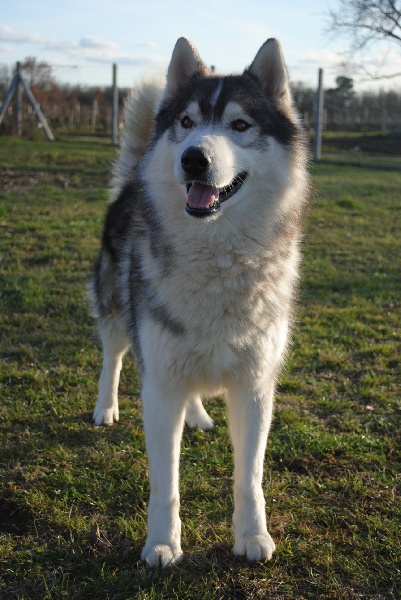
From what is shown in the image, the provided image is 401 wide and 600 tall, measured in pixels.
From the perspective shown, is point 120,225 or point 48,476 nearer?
point 48,476

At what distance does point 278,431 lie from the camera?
3561 millimetres

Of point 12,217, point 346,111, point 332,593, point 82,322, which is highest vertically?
point 346,111

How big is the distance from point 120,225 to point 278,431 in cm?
154

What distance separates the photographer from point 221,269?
2.50 m

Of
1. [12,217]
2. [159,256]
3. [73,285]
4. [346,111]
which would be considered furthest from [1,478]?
[346,111]

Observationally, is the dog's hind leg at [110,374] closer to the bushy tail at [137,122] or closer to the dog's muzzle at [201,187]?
the bushy tail at [137,122]

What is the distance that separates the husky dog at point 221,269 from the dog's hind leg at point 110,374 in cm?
87

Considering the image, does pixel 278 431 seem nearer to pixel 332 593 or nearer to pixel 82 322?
pixel 332 593

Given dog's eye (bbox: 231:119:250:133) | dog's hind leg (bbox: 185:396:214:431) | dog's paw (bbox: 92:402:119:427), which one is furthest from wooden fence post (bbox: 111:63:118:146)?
dog's eye (bbox: 231:119:250:133)

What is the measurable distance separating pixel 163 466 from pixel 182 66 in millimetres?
1908

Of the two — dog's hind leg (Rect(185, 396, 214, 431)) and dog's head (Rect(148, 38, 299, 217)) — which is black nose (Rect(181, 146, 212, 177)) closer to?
dog's head (Rect(148, 38, 299, 217))

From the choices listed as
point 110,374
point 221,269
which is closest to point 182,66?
point 221,269

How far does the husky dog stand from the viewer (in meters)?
2.46

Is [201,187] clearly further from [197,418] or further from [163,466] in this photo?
[197,418]
